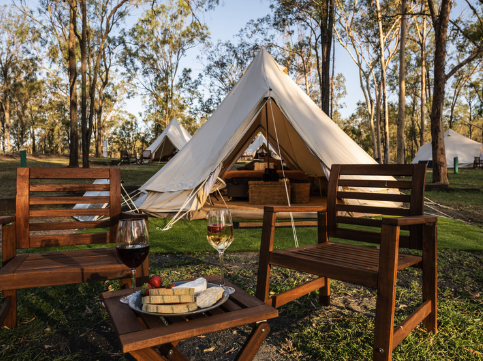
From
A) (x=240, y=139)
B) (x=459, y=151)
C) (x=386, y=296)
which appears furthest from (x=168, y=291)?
(x=459, y=151)

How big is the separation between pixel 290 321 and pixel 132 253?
4.04 feet

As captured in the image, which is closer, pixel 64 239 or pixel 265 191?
pixel 64 239

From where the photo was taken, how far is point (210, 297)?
121cm

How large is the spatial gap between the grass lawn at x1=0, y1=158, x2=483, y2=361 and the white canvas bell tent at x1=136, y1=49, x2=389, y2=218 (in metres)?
1.71

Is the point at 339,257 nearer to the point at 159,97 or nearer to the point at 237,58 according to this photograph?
the point at 237,58

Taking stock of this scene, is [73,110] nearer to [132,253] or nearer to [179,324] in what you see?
[132,253]

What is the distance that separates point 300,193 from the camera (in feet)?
22.0

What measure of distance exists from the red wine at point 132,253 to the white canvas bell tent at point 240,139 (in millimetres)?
3666

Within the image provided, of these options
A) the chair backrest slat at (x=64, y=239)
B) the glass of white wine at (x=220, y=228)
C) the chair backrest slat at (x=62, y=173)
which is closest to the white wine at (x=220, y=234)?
the glass of white wine at (x=220, y=228)

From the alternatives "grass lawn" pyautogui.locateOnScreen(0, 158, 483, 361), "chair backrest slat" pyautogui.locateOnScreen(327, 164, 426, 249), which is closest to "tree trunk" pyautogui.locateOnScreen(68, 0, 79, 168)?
"grass lawn" pyautogui.locateOnScreen(0, 158, 483, 361)

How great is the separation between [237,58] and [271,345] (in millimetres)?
22224

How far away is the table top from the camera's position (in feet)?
3.38

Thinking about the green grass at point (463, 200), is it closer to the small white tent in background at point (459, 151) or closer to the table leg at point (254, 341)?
the table leg at point (254, 341)

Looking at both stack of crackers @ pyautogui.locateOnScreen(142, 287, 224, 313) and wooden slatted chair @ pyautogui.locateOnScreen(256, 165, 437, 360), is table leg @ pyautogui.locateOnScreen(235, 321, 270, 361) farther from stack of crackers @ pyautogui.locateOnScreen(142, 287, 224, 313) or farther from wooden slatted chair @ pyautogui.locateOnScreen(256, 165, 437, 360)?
wooden slatted chair @ pyautogui.locateOnScreen(256, 165, 437, 360)
